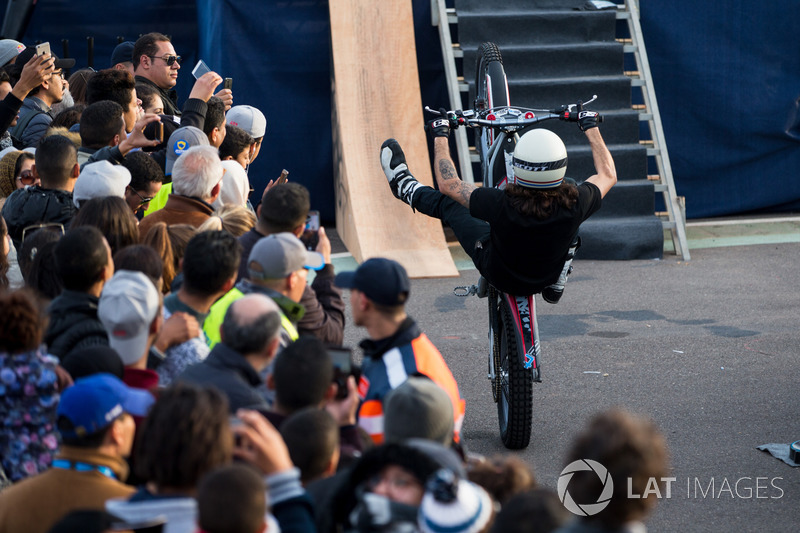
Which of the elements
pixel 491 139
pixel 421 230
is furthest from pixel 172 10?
pixel 491 139

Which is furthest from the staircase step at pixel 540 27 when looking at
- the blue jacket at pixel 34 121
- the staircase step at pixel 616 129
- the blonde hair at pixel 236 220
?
the blonde hair at pixel 236 220

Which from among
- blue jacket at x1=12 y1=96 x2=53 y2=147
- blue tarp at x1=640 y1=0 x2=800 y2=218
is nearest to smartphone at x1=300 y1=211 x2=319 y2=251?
blue jacket at x1=12 y1=96 x2=53 y2=147

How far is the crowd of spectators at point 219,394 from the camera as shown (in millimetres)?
2078

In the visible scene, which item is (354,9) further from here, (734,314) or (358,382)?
(358,382)

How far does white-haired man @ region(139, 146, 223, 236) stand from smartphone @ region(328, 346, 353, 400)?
5.76 ft

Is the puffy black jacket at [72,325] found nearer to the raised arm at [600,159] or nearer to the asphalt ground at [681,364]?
the asphalt ground at [681,364]

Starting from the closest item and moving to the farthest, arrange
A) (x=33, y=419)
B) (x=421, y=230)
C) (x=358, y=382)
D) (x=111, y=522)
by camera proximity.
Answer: (x=111, y=522) < (x=33, y=419) < (x=358, y=382) < (x=421, y=230)

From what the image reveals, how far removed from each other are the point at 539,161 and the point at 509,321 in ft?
3.01

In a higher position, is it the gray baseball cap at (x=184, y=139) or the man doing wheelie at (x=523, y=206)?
the gray baseball cap at (x=184, y=139)

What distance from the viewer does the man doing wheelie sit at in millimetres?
4531

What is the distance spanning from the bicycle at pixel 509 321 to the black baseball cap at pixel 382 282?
1.72 metres

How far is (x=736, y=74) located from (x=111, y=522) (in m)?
9.43

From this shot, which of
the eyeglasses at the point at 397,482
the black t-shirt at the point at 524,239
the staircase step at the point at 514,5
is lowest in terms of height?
the black t-shirt at the point at 524,239

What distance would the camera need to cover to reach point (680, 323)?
7113 mm
